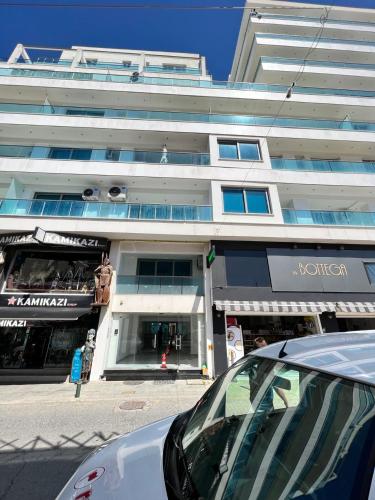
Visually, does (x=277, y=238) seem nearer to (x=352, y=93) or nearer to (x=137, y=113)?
(x=137, y=113)

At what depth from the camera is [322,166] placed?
14.6 m

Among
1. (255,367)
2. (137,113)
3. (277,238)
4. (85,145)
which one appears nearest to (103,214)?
(85,145)

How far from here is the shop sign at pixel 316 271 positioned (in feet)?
39.9

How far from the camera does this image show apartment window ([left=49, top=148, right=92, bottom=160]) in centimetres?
1470

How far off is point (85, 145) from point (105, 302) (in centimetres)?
1081

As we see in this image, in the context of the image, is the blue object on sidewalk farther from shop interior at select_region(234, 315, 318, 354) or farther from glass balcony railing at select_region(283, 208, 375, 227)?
glass balcony railing at select_region(283, 208, 375, 227)

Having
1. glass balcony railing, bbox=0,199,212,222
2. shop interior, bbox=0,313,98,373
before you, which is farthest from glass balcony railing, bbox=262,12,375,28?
shop interior, bbox=0,313,98,373

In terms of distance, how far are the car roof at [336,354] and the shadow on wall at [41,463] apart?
155 inches

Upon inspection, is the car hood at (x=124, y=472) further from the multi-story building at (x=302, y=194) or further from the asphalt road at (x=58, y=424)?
the multi-story building at (x=302, y=194)

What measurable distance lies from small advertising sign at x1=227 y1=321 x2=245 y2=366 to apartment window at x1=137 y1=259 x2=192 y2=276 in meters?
3.68

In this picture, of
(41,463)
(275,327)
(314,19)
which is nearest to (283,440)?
(41,463)

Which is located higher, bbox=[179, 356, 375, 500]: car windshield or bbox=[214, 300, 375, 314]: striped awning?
bbox=[214, 300, 375, 314]: striped awning

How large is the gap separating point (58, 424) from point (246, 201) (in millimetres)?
12451

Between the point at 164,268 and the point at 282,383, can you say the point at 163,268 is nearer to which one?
the point at 164,268
